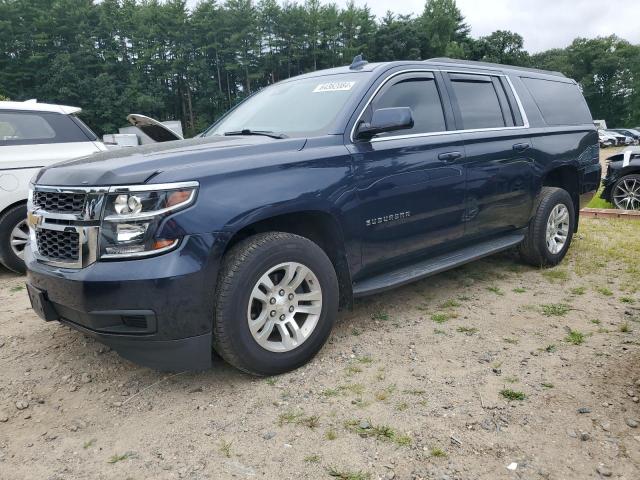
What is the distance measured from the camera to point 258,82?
56656 mm

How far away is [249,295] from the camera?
2789mm

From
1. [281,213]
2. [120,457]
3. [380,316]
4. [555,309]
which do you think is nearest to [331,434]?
[120,457]

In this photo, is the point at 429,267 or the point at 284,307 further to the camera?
the point at 429,267

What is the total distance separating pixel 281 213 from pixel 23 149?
4.10m

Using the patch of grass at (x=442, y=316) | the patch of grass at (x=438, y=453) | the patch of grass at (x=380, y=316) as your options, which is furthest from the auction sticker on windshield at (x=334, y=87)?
the patch of grass at (x=438, y=453)

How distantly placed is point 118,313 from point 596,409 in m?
2.49

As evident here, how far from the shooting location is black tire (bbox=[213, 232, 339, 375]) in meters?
2.72

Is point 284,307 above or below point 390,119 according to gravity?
below

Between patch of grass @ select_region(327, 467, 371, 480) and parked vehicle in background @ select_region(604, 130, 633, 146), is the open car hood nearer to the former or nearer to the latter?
patch of grass @ select_region(327, 467, 371, 480)

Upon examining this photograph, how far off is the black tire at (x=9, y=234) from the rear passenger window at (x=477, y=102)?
459cm

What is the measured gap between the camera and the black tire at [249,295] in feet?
8.92

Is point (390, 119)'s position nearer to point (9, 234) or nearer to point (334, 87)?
point (334, 87)

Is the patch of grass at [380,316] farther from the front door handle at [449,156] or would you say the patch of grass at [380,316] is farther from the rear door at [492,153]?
the front door handle at [449,156]

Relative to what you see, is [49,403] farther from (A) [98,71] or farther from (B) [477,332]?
(A) [98,71]
